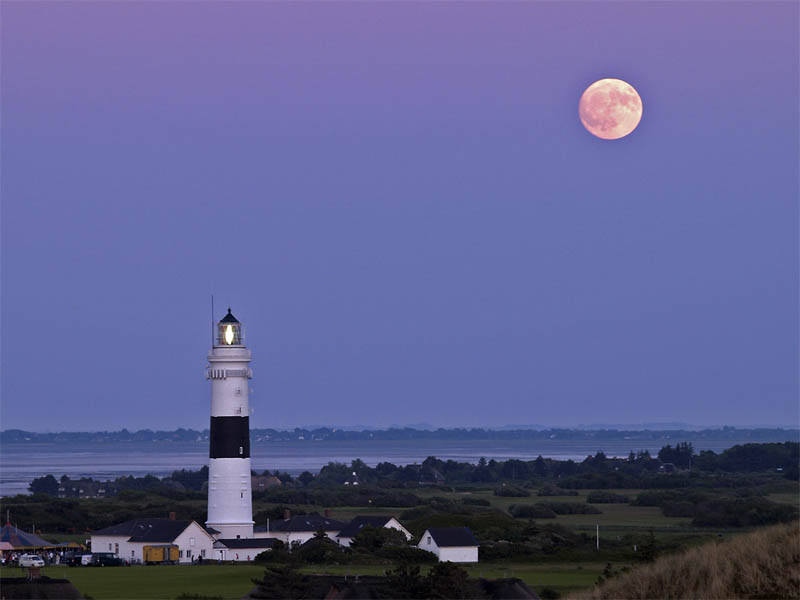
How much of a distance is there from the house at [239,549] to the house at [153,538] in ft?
1.51

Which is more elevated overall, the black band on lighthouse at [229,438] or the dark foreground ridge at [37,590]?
the black band on lighthouse at [229,438]

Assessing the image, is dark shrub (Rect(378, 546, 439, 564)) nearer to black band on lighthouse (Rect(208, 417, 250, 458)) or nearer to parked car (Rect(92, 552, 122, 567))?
black band on lighthouse (Rect(208, 417, 250, 458))

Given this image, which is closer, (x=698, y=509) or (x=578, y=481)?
(x=698, y=509)

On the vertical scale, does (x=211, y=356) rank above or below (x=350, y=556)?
above

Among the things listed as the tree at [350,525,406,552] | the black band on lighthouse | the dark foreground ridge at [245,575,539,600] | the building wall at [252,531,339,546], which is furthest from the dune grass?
the building wall at [252,531,339,546]

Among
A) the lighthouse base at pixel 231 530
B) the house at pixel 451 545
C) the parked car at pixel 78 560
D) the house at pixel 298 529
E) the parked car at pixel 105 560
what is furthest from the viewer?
the house at pixel 298 529

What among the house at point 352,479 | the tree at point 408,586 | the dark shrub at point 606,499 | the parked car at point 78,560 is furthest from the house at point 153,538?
the house at point 352,479

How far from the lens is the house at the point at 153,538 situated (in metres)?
56.8

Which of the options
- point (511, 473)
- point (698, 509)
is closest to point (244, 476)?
point (698, 509)

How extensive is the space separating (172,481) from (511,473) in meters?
37.7

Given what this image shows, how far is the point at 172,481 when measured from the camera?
5177 inches

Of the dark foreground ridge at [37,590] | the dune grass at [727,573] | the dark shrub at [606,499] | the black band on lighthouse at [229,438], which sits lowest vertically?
the dark foreground ridge at [37,590]

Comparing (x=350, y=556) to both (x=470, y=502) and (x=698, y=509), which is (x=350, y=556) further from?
(x=470, y=502)

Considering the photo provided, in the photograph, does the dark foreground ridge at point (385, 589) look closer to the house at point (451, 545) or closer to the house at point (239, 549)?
the house at point (451, 545)
